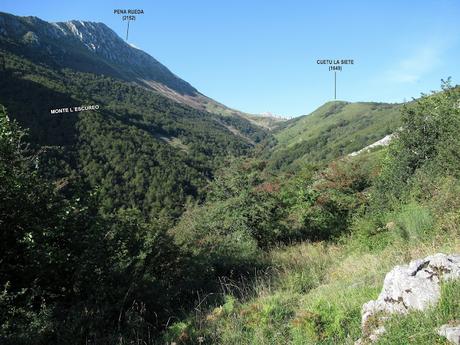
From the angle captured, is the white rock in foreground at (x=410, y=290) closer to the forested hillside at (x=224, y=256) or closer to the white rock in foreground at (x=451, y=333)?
the forested hillside at (x=224, y=256)

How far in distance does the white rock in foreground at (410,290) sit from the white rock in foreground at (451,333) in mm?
551

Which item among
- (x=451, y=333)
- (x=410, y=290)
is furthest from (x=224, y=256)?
(x=451, y=333)

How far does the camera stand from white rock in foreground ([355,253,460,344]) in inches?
165

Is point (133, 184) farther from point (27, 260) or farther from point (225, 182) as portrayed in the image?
point (27, 260)

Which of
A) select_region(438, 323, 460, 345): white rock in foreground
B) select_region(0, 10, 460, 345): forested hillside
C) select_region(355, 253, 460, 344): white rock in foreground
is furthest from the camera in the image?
select_region(0, 10, 460, 345): forested hillside

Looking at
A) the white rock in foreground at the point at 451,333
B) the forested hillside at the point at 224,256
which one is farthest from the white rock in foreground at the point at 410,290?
the white rock in foreground at the point at 451,333

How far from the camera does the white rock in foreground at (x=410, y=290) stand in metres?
4.19

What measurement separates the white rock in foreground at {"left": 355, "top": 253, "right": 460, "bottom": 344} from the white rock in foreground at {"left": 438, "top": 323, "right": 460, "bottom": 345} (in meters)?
0.55

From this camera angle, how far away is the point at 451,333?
3.34 m

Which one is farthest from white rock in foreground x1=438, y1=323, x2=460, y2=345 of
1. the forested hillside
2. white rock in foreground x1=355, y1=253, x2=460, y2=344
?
white rock in foreground x1=355, y1=253, x2=460, y2=344

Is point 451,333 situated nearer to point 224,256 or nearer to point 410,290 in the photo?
point 410,290

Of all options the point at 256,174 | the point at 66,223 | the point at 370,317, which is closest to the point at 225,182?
the point at 256,174

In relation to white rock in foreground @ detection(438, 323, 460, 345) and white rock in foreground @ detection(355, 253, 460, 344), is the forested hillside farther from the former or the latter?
white rock in foreground @ detection(355, 253, 460, 344)

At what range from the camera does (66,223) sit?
8000mm
